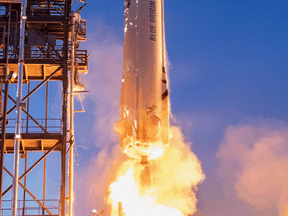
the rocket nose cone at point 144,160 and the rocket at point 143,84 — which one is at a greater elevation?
the rocket at point 143,84

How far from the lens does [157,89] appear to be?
2397cm

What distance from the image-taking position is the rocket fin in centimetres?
2327

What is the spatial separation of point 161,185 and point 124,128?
23.1ft

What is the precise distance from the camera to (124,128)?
76.9 feet

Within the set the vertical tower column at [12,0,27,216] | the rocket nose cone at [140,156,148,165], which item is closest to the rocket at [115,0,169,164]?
the rocket nose cone at [140,156,148,165]

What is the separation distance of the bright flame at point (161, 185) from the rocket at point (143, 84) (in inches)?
40.5

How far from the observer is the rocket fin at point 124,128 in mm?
23266

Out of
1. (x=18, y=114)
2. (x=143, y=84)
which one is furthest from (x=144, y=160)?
(x=18, y=114)

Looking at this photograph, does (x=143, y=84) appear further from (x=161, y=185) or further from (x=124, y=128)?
(x=161, y=185)

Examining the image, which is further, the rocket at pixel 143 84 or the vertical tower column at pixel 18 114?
the vertical tower column at pixel 18 114

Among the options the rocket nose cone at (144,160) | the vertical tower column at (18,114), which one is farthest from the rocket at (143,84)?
the vertical tower column at (18,114)

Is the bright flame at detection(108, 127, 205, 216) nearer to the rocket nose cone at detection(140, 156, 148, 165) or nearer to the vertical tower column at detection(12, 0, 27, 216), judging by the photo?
the rocket nose cone at detection(140, 156, 148, 165)

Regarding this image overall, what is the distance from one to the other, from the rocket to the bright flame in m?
1.03

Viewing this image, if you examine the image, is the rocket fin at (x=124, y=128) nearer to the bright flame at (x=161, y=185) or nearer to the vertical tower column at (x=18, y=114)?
the bright flame at (x=161, y=185)
